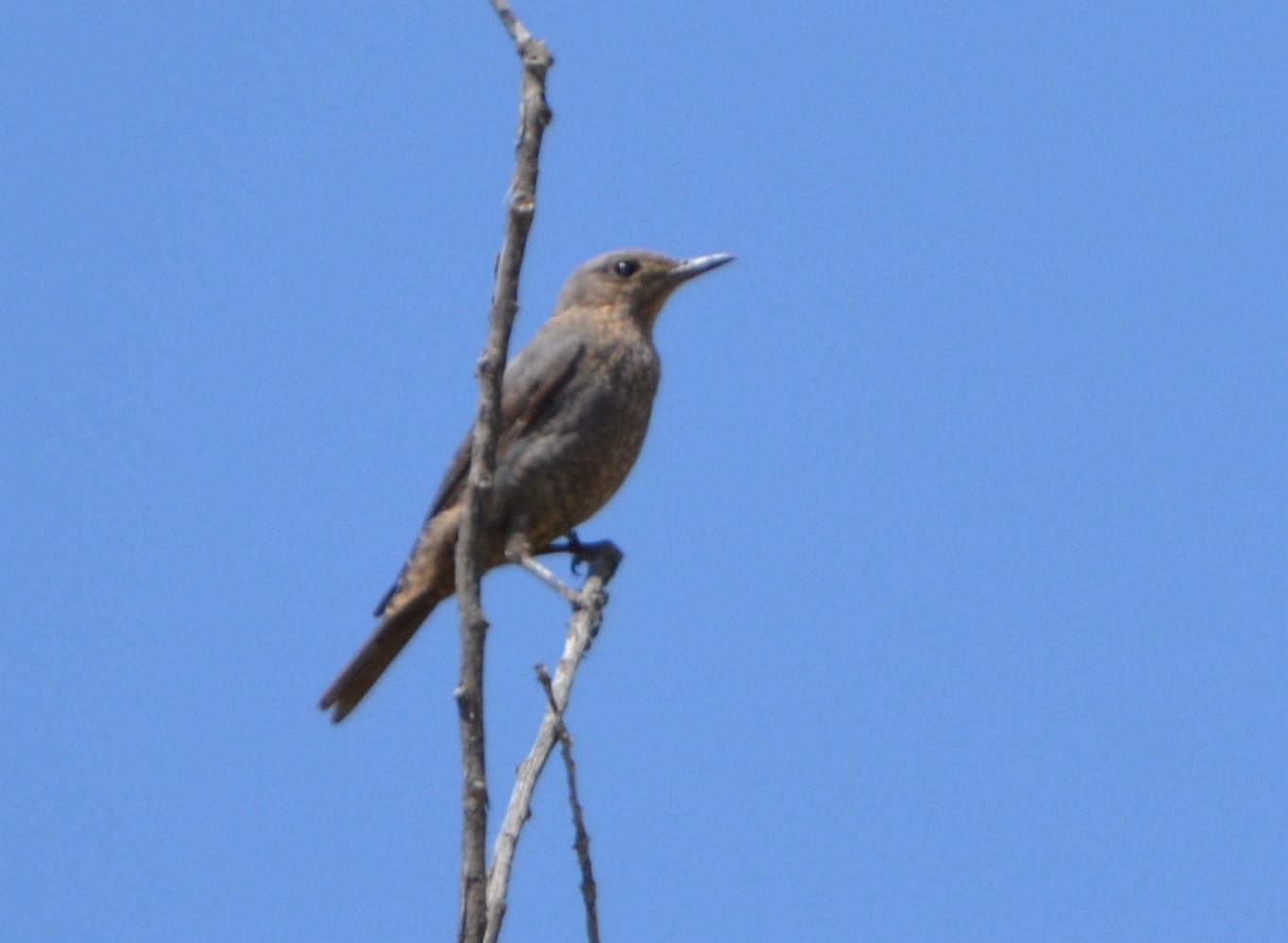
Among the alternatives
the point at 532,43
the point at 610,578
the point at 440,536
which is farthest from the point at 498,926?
the point at 440,536

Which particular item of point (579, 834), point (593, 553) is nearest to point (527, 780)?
point (579, 834)

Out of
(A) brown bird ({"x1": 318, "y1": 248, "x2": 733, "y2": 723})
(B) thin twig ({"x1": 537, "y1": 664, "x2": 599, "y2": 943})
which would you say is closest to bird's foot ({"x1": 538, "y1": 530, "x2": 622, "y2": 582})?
(A) brown bird ({"x1": 318, "y1": 248, "x2": 733, "y2": 723})

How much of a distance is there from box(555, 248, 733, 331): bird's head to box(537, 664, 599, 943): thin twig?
4156 mm

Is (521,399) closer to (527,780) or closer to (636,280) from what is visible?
(636,280)

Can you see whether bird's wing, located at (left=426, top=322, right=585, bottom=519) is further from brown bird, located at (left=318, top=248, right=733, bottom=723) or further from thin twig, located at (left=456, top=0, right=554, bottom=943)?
thin twig, located at (left=456, top=0, right=554, bottom=943)

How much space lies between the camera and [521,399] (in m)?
7.07

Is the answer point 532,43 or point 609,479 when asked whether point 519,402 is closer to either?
point 609,479

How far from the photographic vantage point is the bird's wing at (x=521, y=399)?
7023mm

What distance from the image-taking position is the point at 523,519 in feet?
22.8

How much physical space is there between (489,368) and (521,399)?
3346 millimetres

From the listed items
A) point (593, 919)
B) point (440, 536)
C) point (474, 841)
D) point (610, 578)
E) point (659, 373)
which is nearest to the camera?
point (593, 919)

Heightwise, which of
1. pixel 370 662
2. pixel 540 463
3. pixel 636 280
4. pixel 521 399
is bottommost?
pixel 370 662

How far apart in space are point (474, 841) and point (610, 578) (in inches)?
117

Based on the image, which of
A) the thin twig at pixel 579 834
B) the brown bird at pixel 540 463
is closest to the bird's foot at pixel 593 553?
the brown bird at pixel 540 463
